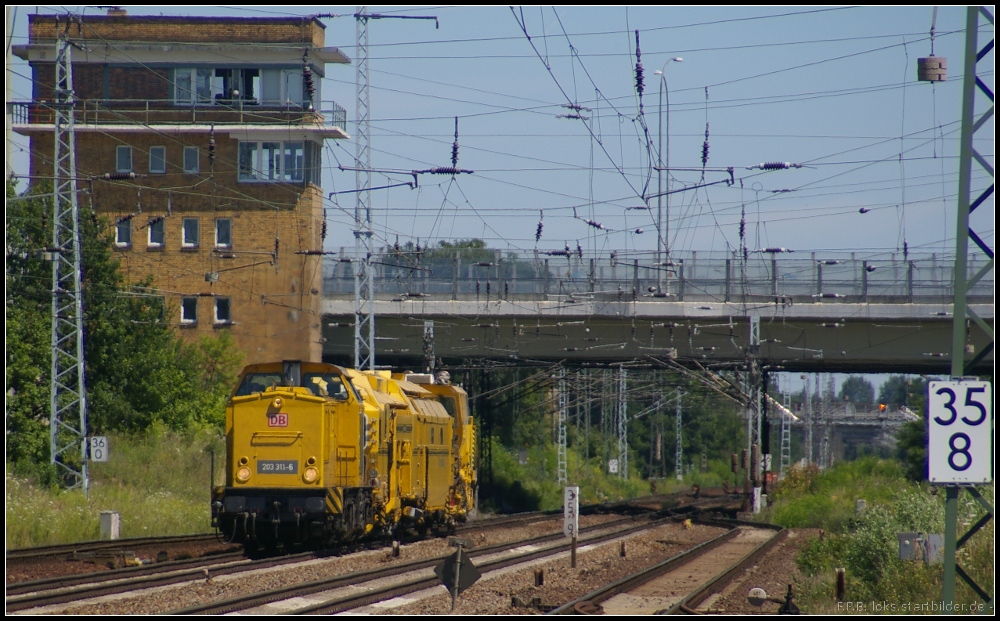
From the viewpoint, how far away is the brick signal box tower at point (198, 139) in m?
44.9

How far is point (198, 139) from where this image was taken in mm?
46906

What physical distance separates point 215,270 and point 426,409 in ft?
72.3

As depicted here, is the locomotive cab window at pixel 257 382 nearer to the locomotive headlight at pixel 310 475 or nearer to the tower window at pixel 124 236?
the locomotive headlight at pixel 310 475

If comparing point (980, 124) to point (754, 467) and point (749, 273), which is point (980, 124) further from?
point (754, 467)

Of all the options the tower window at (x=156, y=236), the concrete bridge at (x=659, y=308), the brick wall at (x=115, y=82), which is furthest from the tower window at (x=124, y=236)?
the concrete bridge at (x=659, y=308)

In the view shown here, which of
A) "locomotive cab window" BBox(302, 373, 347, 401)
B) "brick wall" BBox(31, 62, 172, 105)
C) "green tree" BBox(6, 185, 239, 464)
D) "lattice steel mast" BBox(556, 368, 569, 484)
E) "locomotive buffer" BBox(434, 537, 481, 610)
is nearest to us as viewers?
"locomotive buffer" BBox(434, 537, 481, 610)

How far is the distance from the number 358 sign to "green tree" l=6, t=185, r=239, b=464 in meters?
27.0

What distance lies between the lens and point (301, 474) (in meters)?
19.2

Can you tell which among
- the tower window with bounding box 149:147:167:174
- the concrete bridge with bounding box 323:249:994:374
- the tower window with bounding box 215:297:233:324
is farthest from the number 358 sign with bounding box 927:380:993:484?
the tower window with bounding box 149:147:167:174

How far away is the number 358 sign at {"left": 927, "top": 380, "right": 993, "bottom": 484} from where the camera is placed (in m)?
11.2

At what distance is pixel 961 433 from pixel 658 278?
29282 mm

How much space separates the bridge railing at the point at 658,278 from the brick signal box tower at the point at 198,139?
16.9 ft

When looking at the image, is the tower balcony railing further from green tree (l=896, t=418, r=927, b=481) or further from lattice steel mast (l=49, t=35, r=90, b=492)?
green tree (l=896, t=418, r=927, b=481)

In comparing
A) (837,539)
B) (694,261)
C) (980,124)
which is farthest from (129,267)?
(980,124)
